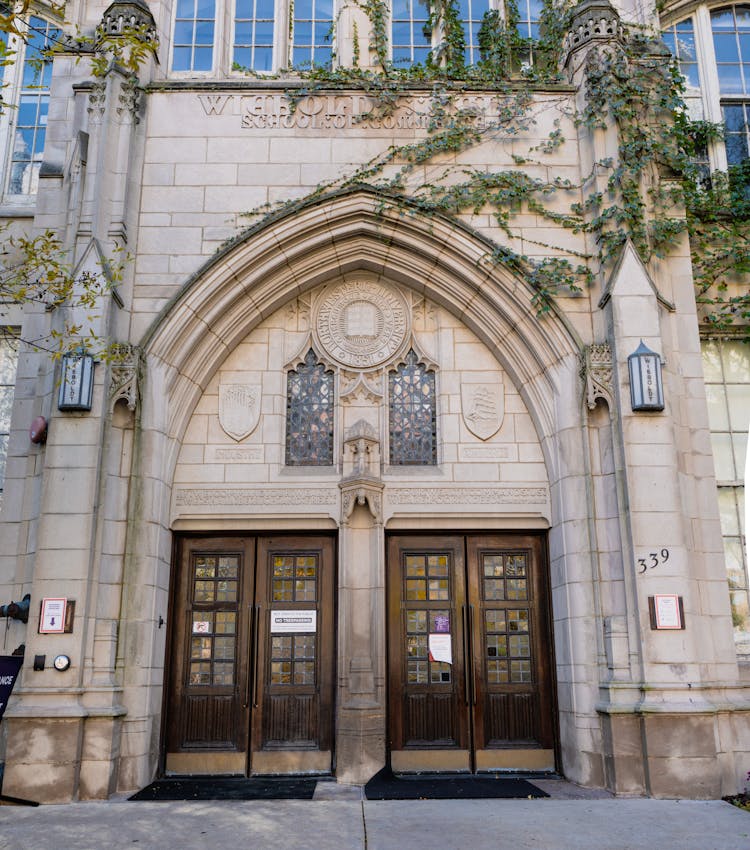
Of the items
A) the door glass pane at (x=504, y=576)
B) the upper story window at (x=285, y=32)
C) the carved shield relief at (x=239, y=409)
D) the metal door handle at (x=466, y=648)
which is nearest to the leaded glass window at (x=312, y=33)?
the upper story window at (x=285, y=32)

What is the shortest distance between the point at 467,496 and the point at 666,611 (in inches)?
98.5

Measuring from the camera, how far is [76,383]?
27.6ft

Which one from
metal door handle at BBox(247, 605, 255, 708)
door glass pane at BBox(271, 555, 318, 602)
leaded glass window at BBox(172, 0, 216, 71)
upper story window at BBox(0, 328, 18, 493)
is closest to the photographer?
metal door handle at BBox(247, 605, 255, 708)

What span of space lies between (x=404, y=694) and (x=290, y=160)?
649 cm

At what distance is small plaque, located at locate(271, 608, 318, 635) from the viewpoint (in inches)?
356

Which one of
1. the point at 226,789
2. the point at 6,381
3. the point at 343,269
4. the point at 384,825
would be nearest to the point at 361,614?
the point at 226,789

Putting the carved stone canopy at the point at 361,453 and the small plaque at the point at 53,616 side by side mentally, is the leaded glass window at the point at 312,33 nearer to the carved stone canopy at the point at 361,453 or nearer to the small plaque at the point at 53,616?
the carved stone canopy at the point at 361,453

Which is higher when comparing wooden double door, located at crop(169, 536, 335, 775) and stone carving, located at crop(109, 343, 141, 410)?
stone carving, located at crop(109, 343, 141, 410)

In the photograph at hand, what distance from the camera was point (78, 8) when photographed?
1048cm

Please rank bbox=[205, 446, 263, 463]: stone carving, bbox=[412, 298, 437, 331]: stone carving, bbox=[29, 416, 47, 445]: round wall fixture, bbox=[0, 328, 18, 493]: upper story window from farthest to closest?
bbox=[412, 298, 437, 331]: stone carving → bbox=[0, 328, 18, 493]: upper story window → bbox=[205, 446, 263, 463]: stone carving → bbox=[29, 416, 47, 445]: round wall fixture

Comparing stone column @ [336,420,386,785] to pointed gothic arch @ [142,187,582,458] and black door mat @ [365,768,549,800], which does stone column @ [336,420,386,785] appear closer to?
black door mat @ [365,768,549,800]

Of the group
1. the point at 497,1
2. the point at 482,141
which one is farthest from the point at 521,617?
the point at 497,1

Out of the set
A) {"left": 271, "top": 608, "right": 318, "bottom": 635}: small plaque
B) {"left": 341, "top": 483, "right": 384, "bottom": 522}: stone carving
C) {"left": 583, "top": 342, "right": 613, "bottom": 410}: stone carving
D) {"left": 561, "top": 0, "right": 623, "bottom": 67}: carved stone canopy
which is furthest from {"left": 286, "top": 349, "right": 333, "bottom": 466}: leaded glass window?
{"left": 561, "top": 0, "right": 623, "bottom": 67}: carved stone canopy

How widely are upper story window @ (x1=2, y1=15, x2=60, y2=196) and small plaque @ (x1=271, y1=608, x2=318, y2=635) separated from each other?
6.65 meters
